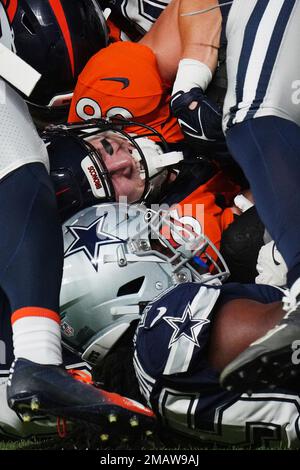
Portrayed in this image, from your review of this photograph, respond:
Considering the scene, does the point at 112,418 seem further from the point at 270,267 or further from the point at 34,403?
the point at 270,267

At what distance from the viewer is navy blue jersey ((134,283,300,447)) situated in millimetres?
2359

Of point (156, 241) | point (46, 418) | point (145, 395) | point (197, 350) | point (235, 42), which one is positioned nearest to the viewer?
point (46, 418)

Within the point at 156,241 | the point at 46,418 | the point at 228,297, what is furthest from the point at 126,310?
the point at 46,418

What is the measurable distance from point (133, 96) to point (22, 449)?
1460 mm

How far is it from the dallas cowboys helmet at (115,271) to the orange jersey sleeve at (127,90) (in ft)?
1.91

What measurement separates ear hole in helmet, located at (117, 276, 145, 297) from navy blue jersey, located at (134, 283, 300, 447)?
0.40m

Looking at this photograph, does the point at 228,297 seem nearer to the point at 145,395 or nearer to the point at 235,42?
the point at 145,395

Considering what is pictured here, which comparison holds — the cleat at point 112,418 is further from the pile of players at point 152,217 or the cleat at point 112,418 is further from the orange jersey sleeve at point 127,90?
the orange jersey sleeve at point 127,90

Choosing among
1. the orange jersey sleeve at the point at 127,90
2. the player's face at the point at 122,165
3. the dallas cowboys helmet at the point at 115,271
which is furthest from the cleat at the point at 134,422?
the orange jersey sleeve at the point at 127,90

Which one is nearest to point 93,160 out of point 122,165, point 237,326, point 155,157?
point 122,165

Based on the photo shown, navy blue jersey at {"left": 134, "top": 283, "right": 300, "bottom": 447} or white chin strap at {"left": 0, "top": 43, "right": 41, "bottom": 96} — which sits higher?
white chin strap at {"left": 0, "top": 43, "right": 41, "bottom": 96}

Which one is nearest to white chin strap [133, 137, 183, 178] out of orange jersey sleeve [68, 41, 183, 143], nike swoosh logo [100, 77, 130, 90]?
orange jersey sleeve [68, 41, 183, 143]

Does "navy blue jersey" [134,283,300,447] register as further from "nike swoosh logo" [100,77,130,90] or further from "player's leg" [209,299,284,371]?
"nike swoosh logo" [100,77,130,90]

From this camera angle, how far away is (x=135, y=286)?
9.41 ft
